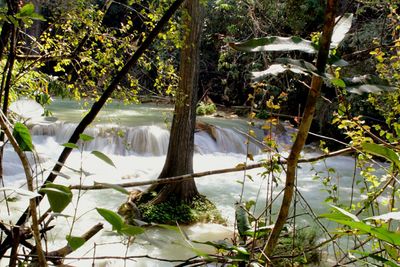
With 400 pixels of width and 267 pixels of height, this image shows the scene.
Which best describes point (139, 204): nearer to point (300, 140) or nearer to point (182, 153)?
point (182, 153)

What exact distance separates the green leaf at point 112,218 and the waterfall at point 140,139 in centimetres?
912

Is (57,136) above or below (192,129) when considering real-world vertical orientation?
below

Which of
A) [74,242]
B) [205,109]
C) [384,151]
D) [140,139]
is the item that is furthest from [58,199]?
[205,109]

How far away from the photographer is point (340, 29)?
2.04 feet

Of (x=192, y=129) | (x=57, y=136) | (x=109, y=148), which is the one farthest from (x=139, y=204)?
(x=57, y=136)

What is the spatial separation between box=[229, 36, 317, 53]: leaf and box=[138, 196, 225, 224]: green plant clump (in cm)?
532

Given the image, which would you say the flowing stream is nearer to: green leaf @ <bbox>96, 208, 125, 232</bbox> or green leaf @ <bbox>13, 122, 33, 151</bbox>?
green leaf @ <bbox>13, 122, 33, 151</bbox>

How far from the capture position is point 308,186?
347 inches

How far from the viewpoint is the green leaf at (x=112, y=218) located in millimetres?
533

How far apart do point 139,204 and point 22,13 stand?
18.3 feet

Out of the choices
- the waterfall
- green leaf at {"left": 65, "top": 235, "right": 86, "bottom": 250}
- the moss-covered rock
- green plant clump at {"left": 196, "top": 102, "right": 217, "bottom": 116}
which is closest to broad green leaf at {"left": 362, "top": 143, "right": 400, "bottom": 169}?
green leaf at {"left": 65, "top": 235, "right": 86, "bottom": 250}

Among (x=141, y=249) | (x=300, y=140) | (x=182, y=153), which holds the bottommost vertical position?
(x=141, y=249)

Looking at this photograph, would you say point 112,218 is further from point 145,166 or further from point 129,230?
point 145,166

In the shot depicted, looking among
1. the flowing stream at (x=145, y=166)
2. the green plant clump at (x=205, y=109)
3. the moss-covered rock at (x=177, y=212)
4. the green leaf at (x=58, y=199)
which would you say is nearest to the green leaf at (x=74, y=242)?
the green leaf at (x=58, y=199)
